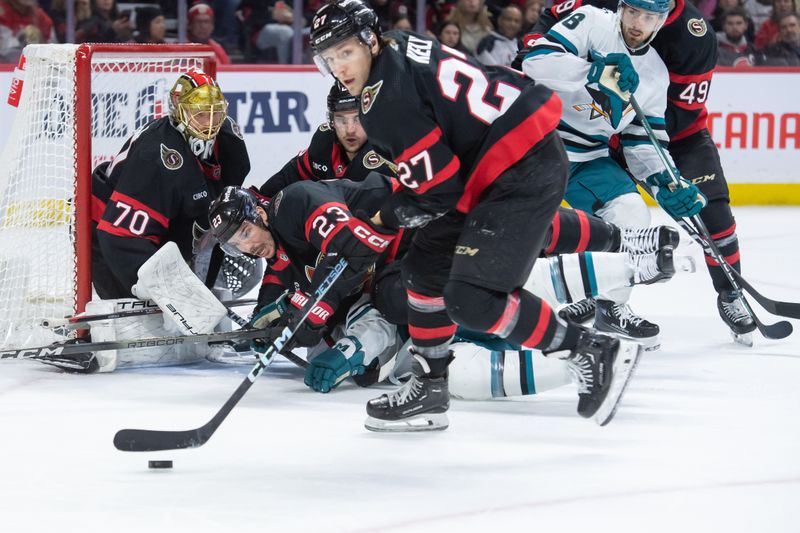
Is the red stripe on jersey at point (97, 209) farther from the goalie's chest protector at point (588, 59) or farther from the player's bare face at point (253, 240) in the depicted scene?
the goalie's chest protector at point (588, 59)

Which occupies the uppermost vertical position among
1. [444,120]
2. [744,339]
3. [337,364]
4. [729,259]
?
[444,120]

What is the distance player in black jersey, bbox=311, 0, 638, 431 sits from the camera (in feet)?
7.97

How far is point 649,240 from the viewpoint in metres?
3.36

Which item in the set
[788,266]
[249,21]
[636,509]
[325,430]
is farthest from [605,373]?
[249,21]

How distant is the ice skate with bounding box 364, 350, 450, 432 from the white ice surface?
41 mm

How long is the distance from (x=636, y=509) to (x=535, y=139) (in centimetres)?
78

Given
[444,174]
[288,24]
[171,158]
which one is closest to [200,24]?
[288,24]

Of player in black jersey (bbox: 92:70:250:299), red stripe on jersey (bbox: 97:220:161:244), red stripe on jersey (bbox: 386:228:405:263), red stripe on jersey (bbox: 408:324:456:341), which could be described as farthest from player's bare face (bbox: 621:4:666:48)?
red stripe on jersey (bbox: 97:220:161:244)

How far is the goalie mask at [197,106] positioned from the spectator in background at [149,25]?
10.2 feet

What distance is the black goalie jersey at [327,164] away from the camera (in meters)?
3.67

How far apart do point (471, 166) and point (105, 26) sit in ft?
14.3

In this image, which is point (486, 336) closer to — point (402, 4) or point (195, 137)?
point (195, 137)

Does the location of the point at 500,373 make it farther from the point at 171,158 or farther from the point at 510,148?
the point at 171,158

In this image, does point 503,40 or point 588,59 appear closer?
point 588,59
